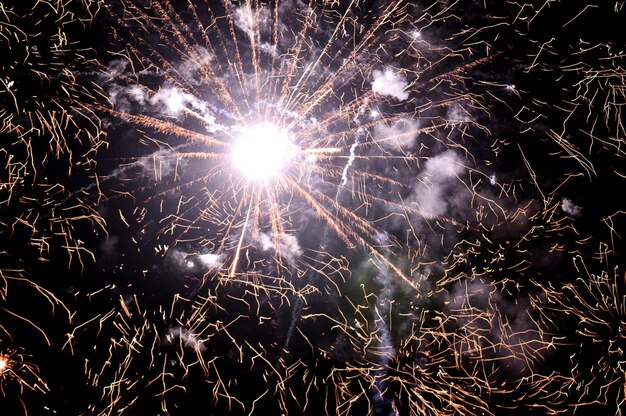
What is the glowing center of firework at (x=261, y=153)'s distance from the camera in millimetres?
6012

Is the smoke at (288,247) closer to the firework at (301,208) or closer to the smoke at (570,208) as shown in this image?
the firework at (301,208)

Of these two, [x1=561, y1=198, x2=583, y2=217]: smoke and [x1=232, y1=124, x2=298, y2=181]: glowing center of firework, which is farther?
[x1=232, y1=124, x2=298, y2=181]: glowing center of firework

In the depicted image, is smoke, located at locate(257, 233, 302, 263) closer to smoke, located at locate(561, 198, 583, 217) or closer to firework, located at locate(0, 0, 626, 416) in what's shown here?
firework, located at locate(0, 0, 626, 416)

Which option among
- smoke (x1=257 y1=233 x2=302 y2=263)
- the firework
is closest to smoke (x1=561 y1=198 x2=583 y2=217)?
the firework

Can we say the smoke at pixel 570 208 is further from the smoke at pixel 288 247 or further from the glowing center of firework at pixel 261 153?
the glowing center of firework at pixel 261 153

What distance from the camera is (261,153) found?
6113 millimetres

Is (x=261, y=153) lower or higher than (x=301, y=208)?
higher

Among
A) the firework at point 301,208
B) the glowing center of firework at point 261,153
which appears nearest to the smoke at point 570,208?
the firework at point 301,208

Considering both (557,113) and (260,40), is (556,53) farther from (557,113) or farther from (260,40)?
(260,40)

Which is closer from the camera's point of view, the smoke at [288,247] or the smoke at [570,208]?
the smoke at [570,208]

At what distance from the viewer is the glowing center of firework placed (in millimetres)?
6012

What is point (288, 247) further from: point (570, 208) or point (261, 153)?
point (570, 208)

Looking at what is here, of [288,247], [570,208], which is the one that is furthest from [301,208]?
[570,208]

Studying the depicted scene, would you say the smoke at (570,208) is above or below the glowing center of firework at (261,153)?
below
